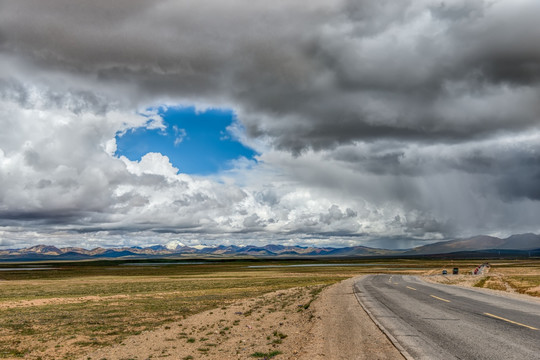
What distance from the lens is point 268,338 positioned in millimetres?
16719

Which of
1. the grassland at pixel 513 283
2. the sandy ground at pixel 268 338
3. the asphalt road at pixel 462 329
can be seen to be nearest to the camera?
the asphalt road at pixel 462 329

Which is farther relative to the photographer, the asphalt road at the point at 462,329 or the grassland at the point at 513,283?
the grassland at the point at 513,283

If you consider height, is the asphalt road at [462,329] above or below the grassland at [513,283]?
above

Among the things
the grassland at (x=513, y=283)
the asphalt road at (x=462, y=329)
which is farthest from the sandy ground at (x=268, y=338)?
the grassland at (x=513, y=283)

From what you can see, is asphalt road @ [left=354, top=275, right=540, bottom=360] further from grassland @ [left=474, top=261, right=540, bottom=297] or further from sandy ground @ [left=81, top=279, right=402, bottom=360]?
grassland @ [left=474, top=261, right=540, bottom=297]

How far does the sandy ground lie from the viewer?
13195 millimetres

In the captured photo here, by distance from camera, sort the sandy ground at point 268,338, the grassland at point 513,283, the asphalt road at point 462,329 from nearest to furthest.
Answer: the asphalt road at point 462,329, the sandy ground at point 268,338, the grassland at point 513,283

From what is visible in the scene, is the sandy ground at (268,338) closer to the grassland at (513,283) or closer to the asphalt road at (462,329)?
the asphalt road at (462,329)

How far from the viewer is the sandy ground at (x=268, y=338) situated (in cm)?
1320

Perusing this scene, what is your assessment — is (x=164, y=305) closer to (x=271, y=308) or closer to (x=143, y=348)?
(x=271, y=308)

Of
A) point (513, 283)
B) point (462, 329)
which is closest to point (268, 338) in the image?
point (462, 329)

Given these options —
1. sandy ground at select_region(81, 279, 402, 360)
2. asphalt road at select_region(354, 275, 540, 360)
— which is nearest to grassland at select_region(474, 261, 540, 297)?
asphalt road at select_region(354, 275, 540, 360)

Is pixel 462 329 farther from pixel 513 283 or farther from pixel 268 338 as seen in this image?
pixel 513 283

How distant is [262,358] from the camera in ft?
43.1
